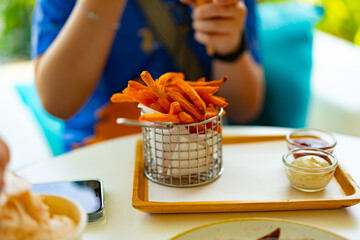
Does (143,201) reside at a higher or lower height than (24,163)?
higher

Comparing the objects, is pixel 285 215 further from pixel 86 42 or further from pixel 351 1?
pixel 351 1

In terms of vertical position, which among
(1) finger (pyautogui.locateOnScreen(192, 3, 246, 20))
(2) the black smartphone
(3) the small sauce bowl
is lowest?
(2) the black smartphone

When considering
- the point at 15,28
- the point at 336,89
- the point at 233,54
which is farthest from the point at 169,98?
the point at 15,28

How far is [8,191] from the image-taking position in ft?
1.56

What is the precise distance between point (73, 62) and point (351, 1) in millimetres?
2089

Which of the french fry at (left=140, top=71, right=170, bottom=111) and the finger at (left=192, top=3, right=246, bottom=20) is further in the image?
the finger at (left=192, top=3, right=246, bottom=20)

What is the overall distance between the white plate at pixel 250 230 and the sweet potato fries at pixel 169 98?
21 centimetres

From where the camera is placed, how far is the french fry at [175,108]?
0.74 metres

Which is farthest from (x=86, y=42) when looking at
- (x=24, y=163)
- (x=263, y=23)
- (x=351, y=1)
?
(x=351, y=1)

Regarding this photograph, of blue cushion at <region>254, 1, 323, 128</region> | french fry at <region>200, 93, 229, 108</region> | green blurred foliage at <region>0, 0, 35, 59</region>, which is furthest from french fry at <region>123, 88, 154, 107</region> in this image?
green blurred foliage at <region>0, 0, 35, 59</region>

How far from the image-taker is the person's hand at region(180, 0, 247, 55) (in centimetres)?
112

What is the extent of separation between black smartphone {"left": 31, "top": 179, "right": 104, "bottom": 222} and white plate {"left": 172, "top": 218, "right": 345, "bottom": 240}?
18 cm

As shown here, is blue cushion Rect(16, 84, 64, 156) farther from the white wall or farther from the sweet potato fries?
the white wall

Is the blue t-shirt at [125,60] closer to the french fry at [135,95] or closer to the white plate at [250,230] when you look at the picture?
the french fry at [135,95]
